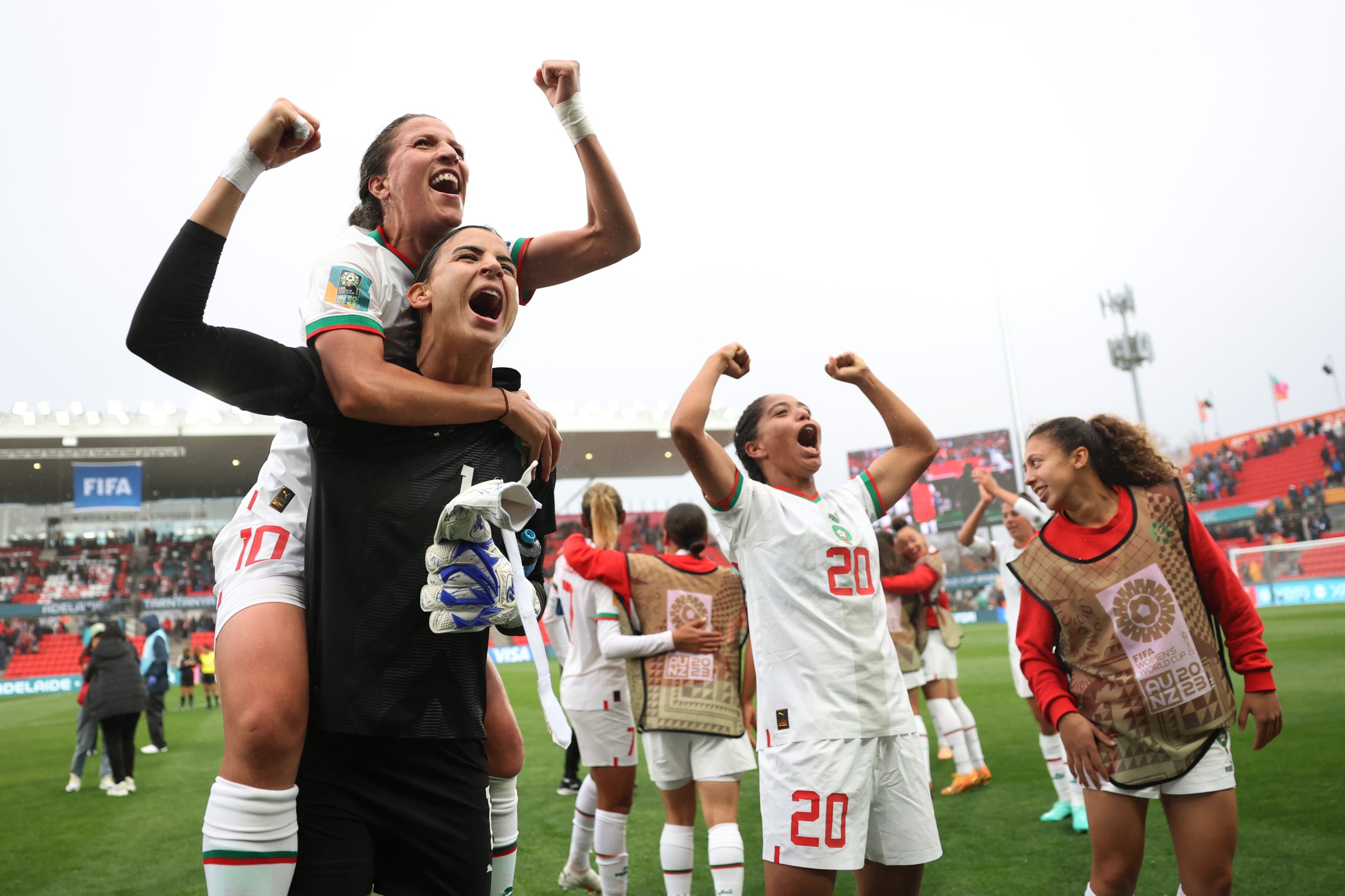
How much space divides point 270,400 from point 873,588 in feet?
7.60

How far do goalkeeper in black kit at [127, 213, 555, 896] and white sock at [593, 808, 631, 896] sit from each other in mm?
3080

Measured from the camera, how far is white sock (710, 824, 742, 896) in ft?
13.9

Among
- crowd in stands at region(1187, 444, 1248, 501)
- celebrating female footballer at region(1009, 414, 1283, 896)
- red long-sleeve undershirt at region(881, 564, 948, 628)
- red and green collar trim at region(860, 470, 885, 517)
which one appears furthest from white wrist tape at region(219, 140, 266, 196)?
crowd in stands at region(1187, 444, 1248, 501)

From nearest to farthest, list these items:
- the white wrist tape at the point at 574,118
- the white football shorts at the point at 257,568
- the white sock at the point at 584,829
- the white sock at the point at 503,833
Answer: the white football shorts at the point at 257,568 → the white sock at the point at 503,833 → the white wrist tape at the point at 574,118 → the white sock at the point at 584,829

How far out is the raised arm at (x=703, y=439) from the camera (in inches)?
127

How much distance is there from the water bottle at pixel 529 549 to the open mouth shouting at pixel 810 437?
163cm

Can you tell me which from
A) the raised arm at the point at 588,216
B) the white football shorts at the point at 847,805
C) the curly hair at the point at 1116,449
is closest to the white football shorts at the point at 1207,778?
the white football shorts at the point at 847,805

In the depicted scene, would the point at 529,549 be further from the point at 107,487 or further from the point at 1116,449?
the point at 107,487

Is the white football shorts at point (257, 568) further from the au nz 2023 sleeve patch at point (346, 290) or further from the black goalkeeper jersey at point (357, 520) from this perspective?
the au nz 2023 sleeve patch at point (346, 290)

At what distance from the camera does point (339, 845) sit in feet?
6.12

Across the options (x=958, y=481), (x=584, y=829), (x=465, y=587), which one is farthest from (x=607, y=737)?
(x=958, y=481)

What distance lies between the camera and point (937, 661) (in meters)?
8.27

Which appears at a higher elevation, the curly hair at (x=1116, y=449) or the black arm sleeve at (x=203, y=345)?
the black arm sleeve at (x=203, y=345)

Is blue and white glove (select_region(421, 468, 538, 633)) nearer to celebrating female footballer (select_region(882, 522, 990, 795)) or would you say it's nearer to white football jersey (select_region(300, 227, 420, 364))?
white football jersey (select_region(300, 227, 420, 364))
